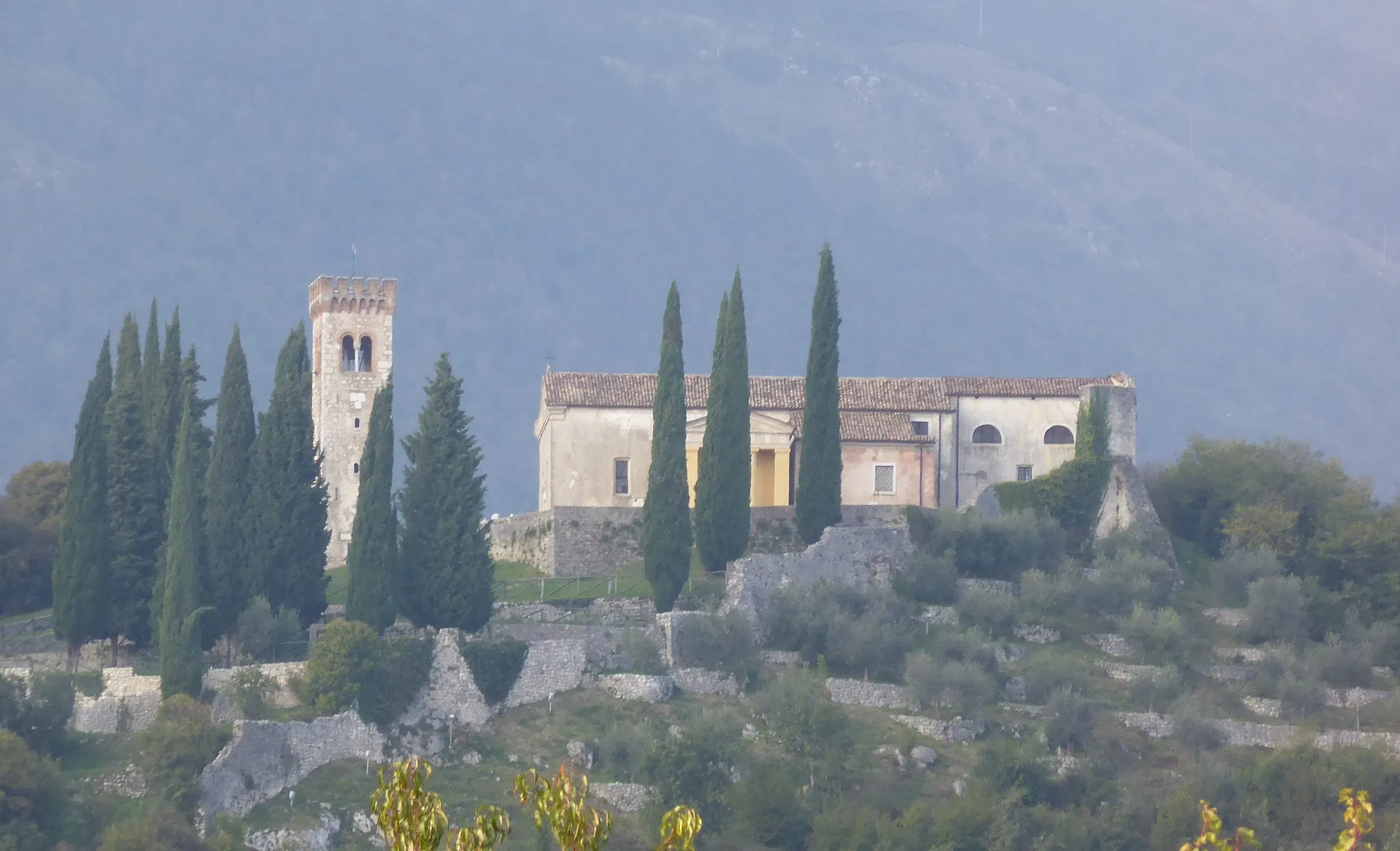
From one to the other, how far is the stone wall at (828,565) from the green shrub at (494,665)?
17.6 feet

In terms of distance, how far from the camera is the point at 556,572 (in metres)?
51.2

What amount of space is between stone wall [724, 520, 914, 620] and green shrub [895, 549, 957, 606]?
38cm

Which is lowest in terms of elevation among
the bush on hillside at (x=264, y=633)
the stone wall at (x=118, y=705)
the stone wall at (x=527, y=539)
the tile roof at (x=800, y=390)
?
the stone wall at (x=118, y=705)

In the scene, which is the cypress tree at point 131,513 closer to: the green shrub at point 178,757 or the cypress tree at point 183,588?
the cypress tree at point 183,588

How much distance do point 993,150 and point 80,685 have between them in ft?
442

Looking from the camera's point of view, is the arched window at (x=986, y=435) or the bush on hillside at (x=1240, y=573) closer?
the bush on hillside at (x=1240, y=573)

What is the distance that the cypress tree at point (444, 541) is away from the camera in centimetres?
4534

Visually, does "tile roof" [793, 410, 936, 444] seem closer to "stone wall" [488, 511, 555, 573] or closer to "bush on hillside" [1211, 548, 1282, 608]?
"stone wall" [488, 511, 555, 573]

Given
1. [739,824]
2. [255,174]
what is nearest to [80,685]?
[739,824]

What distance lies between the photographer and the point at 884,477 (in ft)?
184

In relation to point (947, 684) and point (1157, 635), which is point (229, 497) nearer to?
point (947, 684)

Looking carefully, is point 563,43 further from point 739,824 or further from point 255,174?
point 739,824

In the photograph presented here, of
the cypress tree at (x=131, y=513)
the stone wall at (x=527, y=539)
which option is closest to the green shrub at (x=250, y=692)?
the cypress tree at (x=131, y=513)

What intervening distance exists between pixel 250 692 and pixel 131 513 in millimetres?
5287
